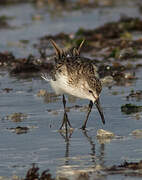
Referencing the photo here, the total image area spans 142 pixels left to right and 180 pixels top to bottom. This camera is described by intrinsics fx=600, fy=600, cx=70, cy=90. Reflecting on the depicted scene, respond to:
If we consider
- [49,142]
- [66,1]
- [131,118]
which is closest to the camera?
[49,142]

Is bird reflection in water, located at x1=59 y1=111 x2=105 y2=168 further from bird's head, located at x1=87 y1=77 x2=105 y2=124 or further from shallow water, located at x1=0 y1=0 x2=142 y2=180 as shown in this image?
bird's head, located at x1=87 y1=77 x2=105 y2=124

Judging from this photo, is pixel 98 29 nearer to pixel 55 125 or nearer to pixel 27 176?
pixel 55 125

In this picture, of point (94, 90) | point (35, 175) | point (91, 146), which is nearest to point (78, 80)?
point (94, 90)

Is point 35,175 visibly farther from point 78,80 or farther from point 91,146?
point 78,80

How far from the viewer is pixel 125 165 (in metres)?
6.66

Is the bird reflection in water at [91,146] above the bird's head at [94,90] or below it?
below

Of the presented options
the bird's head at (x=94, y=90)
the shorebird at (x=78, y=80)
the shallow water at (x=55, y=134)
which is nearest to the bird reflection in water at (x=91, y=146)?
the shallow water at (x=55, y=134)

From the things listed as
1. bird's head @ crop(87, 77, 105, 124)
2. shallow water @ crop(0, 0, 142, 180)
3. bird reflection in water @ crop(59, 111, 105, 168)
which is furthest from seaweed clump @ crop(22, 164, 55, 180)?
bird's head @ crop(87, 77, 105, 124)

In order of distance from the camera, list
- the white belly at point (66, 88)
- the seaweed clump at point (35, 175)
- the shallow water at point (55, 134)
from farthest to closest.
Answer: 1. the white belly at point (66, 88)
2. the shallow water at point (55, 134)
3. the seaweed clump at point (35, 175)

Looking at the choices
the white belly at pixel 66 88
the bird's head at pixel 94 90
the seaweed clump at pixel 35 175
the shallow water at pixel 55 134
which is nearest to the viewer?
the seaweed clump at pixel 35 175

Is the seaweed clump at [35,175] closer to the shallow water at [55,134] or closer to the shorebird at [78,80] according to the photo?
the shallow water at [55,134]

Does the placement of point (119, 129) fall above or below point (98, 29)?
below

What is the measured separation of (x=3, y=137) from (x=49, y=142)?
2.31ft

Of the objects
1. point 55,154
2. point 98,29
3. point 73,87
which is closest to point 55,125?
point 73,87
